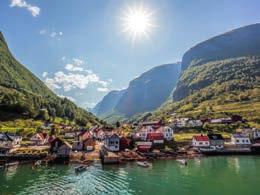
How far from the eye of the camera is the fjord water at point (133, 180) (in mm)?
54281

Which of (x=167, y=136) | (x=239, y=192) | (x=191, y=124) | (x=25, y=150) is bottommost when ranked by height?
(x=239, y=192)

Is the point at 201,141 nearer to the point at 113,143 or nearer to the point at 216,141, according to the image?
the point at 216,141

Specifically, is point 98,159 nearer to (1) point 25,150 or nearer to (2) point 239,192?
(1) point 25,150

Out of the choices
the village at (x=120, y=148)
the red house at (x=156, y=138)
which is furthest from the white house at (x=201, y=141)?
the red house at (x=156, y=138)

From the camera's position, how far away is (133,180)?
2482 inches

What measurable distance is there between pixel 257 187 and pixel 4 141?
10863 cm

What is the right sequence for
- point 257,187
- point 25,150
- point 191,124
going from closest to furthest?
point 257,187
point 25,150
point 191,124

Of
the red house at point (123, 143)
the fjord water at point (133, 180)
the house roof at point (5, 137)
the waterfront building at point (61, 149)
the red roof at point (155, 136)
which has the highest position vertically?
the red roof at point (155, 136)

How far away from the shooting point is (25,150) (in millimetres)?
102750

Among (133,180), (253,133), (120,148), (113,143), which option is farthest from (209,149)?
(133,180)

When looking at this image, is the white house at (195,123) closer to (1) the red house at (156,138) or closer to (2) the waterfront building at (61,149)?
(1) the red house at (156,138)

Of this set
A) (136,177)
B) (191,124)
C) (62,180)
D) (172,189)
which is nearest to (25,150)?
(62,180)

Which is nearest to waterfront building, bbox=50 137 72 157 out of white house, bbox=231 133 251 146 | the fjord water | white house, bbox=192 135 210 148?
the fjord water

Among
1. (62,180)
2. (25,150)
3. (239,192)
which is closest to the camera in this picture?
(239,192)
